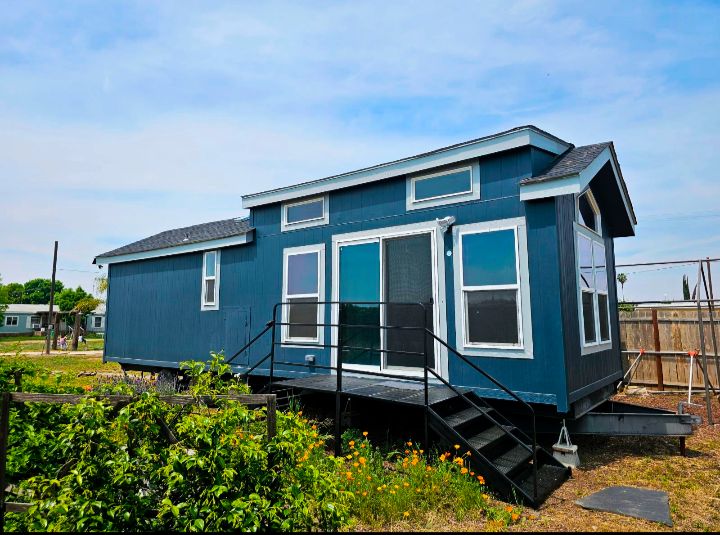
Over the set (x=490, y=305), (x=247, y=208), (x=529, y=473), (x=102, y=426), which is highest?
(x=247, y=208)

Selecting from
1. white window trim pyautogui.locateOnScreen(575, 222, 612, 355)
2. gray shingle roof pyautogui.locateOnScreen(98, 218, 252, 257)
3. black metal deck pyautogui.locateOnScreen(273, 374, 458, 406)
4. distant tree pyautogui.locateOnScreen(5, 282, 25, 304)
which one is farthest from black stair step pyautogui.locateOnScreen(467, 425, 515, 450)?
distant tree pyautogui.locateOnScreen(5, 282, 25, 304)

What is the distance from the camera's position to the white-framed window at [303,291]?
7594 mm

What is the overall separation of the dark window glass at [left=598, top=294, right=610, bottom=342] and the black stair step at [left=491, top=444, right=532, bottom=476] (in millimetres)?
3313

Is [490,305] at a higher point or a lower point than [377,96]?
lower

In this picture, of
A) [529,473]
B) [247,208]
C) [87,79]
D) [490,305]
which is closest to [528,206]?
[490,305]

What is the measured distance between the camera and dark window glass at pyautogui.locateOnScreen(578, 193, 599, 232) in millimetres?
6864

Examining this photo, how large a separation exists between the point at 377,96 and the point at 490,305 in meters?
3.98

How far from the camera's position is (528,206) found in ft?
18.4

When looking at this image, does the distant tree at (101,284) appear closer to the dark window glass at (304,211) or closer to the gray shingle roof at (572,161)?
the dark window glass at (304,211)

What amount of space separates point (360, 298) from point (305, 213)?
2.13m

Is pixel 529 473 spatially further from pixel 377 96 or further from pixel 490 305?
pixel 377 96

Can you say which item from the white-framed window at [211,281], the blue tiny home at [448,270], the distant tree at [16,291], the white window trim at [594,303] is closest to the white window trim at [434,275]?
the blue tiny home at [448,270]

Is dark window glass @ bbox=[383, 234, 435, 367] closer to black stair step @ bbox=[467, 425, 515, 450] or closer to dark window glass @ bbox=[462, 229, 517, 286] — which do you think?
dark window glass @ bbox=[462, 229, 517, 286]

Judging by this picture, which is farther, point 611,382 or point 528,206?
point 611,382
